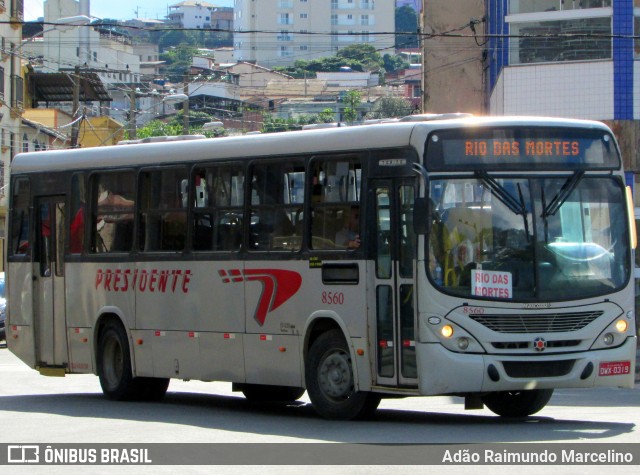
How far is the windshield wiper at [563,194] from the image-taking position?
42.9 feet

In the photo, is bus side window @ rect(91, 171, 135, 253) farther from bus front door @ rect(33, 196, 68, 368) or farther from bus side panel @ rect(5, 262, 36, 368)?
bus side panel @ rect(5, 262, 36, 368)

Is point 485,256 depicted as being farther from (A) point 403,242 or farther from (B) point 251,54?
(B) point 251,54

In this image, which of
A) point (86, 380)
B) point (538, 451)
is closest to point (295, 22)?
point (86, 380)

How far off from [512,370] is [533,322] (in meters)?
0.51

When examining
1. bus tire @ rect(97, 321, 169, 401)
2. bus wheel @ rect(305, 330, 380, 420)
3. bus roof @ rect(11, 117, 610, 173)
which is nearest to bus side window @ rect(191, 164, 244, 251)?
bus roof @ rect(11, 117, 610, 173)

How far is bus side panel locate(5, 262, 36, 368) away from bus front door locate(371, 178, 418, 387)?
281 inches

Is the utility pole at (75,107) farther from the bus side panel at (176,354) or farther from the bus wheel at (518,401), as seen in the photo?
the bus wheel at (518,401)

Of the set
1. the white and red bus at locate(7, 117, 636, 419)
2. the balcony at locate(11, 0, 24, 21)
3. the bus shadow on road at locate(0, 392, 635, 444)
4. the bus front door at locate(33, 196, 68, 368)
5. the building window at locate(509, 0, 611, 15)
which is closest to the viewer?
the bus shadow on road at locate(0, 392, 635, 444)

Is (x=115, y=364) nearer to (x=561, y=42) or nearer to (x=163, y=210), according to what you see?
(x=163, y=210)

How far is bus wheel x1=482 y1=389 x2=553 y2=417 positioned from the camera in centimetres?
1418

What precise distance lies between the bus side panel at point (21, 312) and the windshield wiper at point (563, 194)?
850 cm

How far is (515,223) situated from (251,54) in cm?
18741

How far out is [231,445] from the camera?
11.6 meters

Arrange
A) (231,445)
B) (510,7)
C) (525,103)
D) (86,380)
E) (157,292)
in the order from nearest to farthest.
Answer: (231,445) < (157,292) < (86,380) < (525,103) < (510,7)
